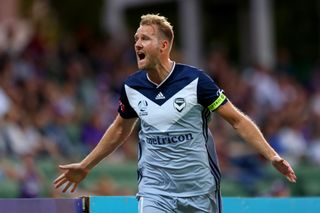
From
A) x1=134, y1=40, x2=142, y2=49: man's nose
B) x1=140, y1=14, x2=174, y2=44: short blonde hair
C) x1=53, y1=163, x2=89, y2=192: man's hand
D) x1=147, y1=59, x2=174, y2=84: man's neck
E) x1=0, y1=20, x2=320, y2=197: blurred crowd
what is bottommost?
x1=0, y1=20, x2=320, y2=197: blurred crowd

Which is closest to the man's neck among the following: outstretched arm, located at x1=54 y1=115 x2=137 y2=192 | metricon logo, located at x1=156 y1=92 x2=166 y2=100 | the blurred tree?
metricon logo, located at x1=156 y1=92 x2=166 y2=100

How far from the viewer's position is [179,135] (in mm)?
8125

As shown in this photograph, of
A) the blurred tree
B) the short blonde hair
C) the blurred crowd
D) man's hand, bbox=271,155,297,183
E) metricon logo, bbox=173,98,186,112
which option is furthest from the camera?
the blurred tree

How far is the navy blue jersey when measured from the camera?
8125 millimetres

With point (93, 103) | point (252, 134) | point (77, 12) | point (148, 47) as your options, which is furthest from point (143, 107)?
point (77, 12)

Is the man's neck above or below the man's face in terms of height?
below

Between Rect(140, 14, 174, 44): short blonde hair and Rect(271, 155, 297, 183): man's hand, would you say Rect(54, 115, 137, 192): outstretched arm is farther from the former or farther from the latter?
Rect(271, 155, 297, 183): man's hand

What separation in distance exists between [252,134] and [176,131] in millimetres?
546

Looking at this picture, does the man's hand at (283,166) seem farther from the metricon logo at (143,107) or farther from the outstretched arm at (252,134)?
the metricon logo at (143,107)

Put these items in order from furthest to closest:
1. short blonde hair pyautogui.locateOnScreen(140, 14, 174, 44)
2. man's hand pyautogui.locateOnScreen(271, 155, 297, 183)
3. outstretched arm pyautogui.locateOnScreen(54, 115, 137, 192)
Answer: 1. outstretched arm pyautogui.locateOnScreen(54, 115, 137, 192)
2. short blonde hair pyautogui.locateOnScreen(140, 14, 174, 44)
3. man's hand pyautogui.locateOnScreen(271, 155, 297, 183)

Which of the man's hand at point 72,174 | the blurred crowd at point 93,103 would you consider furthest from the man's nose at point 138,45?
the blurred crowd at point 93,103

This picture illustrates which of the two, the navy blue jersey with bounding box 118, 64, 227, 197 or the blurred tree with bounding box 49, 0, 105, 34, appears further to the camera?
the blurred tree with bounding box 49, 0, 105, 34

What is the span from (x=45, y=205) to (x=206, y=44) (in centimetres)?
1425

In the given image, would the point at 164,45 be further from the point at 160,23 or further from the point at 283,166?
the point at 283,166
